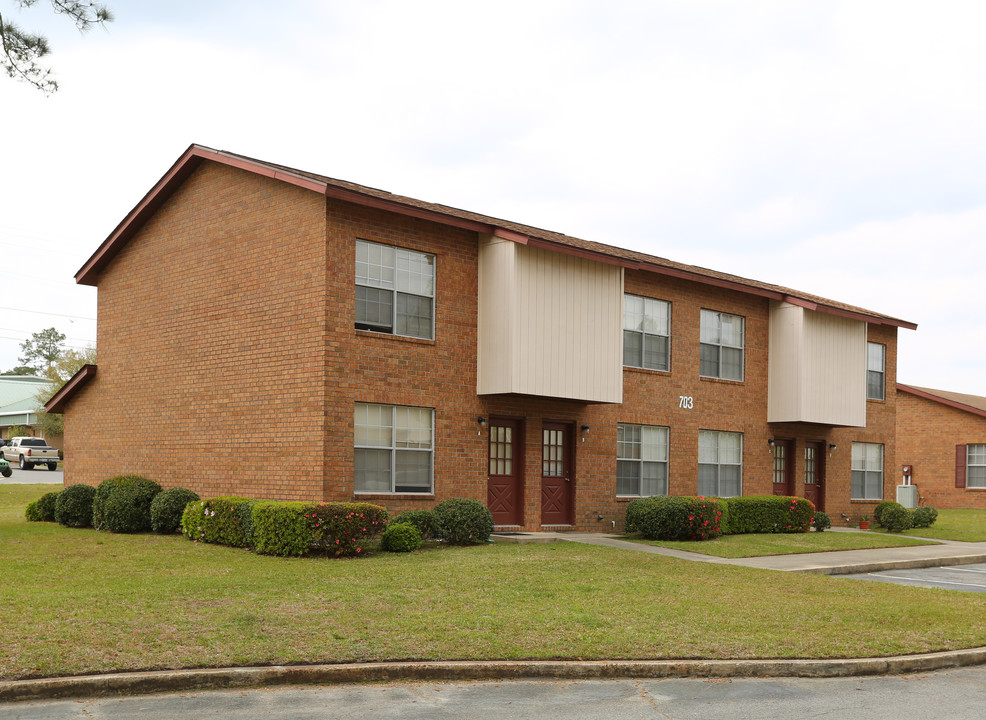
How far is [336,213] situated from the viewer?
17766 mm

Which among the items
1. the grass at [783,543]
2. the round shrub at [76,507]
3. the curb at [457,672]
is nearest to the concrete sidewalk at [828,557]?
the grass at [783,543]

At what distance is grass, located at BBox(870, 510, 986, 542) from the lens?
2564cm

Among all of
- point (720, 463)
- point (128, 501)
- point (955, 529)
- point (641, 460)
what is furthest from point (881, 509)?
point (128, 501)

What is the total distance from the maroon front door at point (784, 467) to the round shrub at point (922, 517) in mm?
3675

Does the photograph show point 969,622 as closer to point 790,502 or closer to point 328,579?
point 328,579

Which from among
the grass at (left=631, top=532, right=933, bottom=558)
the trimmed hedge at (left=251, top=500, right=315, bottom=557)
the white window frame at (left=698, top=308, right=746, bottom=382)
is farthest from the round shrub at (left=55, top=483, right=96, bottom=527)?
the white window frame at (left=698, top=308, right=746, bottom=382)

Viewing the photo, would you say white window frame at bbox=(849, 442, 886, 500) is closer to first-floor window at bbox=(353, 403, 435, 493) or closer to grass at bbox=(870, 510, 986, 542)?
grass at bbox=(870, 510, 986, 542)

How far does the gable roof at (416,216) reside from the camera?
59.4ft

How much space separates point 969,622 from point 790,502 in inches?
505

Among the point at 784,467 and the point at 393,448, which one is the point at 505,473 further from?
the point at 784,467

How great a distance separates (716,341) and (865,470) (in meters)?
8.03

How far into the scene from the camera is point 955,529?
91.5ft

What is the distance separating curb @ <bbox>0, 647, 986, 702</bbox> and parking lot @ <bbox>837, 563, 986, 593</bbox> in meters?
6.80

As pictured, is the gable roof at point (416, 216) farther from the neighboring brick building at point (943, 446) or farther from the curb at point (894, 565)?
the neighboring brick building at point (943, 446)
